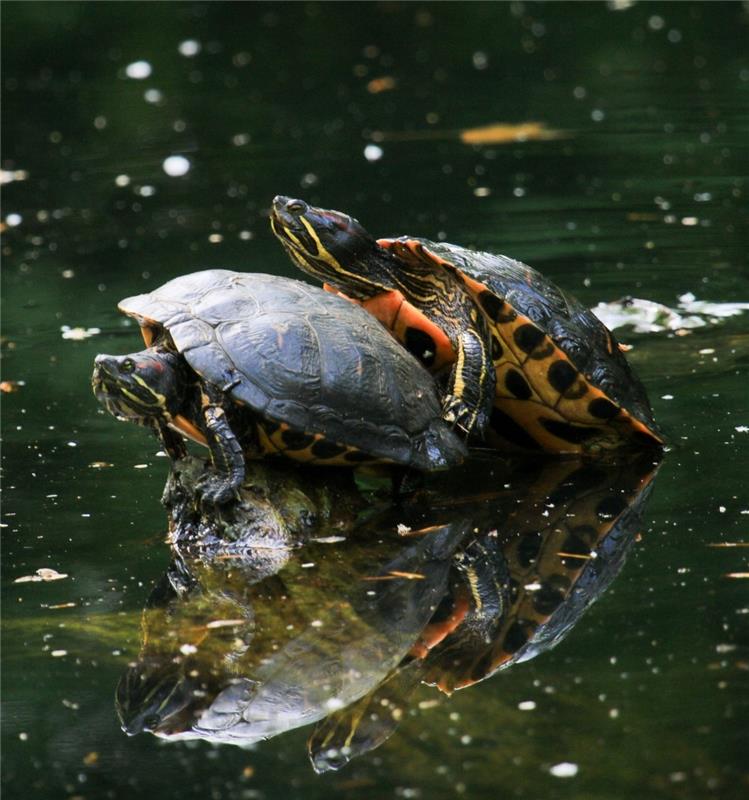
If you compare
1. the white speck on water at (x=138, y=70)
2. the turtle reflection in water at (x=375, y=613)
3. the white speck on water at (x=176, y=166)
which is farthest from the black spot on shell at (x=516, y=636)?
the white speck on water at (x=138, y=70)

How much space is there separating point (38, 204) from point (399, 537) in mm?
6388

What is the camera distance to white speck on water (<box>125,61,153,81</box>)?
14867 millimetres

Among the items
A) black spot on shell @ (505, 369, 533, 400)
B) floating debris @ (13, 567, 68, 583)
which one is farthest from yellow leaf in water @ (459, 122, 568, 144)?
floating debris @ (13, 567, 68, 583)

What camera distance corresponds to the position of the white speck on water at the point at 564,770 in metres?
3.09

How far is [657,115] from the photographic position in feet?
37.2

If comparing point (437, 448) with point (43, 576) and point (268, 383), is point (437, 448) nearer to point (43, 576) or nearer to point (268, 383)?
point (268, 383)

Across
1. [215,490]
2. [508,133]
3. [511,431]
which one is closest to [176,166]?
[508,133]

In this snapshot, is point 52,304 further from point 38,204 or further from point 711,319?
point 711,319

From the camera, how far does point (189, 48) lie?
16016 mm

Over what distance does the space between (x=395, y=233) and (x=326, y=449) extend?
13.2ft

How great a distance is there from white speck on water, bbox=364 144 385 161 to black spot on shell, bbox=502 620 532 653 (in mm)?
7060

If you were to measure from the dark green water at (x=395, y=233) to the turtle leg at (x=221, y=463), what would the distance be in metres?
0.28

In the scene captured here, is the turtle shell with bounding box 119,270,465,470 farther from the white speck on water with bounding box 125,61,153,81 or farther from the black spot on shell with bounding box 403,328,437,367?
the white speck on water with bounding box 125,61,153,81

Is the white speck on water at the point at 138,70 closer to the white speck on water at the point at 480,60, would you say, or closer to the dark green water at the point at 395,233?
the dark green water at the point at 395,233
